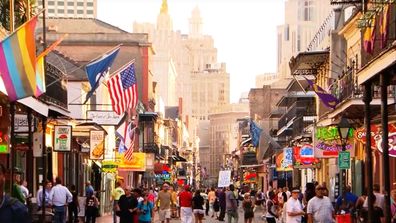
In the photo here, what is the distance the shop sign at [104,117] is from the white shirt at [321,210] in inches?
759

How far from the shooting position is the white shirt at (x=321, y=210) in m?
22.1

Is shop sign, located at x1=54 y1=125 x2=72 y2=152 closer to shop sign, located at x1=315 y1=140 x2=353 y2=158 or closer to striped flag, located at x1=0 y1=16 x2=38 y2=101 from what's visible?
shop sign, located at x1=315 y1=140 x2=353 y2=158

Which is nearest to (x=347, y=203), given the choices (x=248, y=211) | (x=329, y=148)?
(x=329, y=148)

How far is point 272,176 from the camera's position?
77.4 meters

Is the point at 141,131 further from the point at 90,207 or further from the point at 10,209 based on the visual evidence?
the point at 10,209

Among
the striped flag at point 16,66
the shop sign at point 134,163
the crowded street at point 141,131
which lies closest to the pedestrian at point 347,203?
the crowded street at point 141,131

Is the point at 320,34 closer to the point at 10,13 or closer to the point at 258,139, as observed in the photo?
the point at 258,139

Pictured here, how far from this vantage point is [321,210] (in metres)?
22.2

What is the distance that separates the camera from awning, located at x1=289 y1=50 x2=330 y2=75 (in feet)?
157

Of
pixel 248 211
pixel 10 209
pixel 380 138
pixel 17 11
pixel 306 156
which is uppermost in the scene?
pixel 17 11

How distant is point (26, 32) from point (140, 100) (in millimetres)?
65739

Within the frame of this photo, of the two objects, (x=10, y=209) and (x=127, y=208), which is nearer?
(x=10, y=209)

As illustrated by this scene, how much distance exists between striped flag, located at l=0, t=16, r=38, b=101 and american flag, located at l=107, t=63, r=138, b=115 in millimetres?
20210

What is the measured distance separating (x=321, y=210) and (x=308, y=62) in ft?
93.7
